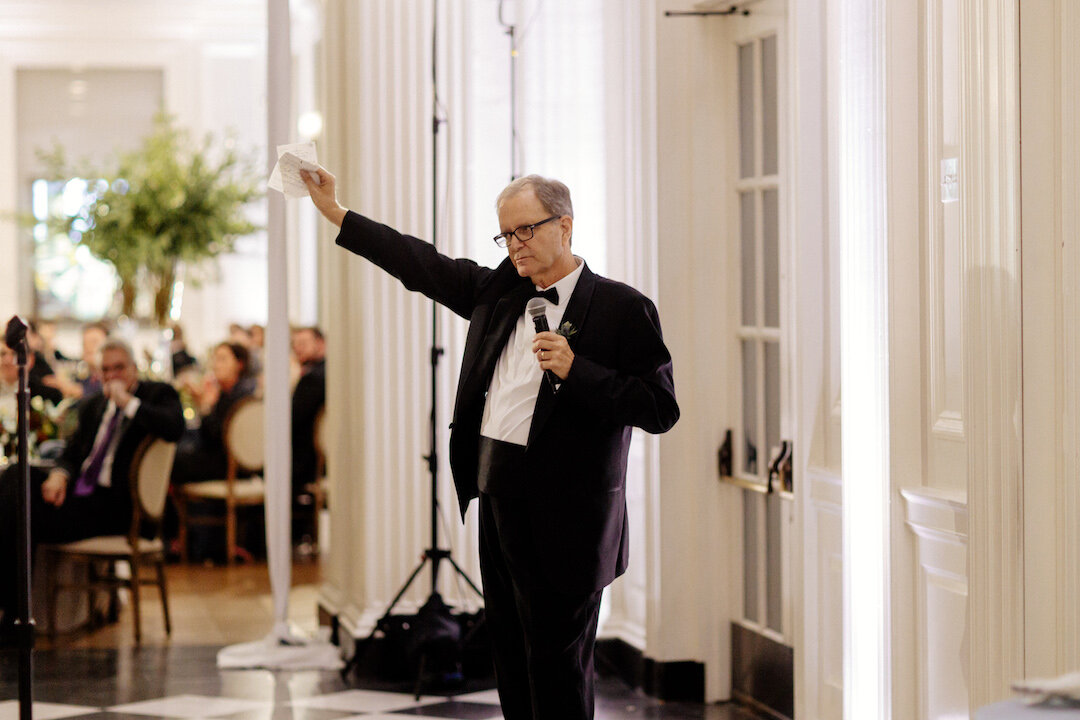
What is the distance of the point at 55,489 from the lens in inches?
227

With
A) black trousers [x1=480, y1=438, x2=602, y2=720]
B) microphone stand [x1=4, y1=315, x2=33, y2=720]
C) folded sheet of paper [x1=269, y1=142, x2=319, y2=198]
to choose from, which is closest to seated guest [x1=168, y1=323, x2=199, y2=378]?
microphone stand [x1=4, y1=315, x2=33, y2=720]

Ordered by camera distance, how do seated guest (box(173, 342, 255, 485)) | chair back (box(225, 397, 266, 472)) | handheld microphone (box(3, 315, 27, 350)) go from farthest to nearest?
seated guest (box(173, 342, 255, 485))
chair back (box(225, 397, 266, 472))
handheld microphone (box(3, 315, 27, 350))

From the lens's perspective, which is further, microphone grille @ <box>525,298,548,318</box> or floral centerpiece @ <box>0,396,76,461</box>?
floral centerpiece @ <box>0,396,76,461</box>

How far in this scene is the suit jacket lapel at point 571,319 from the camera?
294 cm

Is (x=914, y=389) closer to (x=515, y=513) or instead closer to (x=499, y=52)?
(x=515, y=513)

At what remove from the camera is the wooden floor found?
5848 mm

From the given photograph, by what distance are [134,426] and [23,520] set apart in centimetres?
200

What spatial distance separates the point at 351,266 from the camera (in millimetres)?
5449

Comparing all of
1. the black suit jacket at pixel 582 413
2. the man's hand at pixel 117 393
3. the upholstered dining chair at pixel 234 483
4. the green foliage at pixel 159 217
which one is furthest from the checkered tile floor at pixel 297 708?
the green foliage at pixel 159 217

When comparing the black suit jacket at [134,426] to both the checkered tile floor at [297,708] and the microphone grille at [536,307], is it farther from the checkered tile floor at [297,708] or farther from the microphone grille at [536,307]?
the microphone grille at [536,307]

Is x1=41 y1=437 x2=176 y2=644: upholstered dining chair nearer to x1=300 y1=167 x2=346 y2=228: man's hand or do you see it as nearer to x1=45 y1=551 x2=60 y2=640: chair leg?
x1=45 y1=551 x2=60 y2=640: chair leg

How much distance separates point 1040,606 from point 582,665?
3.24 ft

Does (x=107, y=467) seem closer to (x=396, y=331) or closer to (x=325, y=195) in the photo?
(x=396, y=331)

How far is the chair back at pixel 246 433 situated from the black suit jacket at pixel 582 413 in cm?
475
